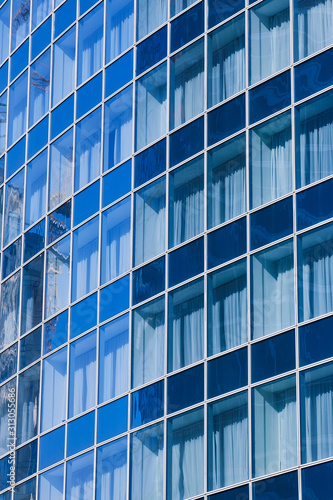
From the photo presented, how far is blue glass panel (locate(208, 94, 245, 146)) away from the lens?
117ft

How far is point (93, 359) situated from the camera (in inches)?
1598

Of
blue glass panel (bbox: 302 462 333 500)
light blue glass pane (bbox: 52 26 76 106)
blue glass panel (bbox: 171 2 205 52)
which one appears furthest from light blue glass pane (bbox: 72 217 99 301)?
blue glass panel (bbox: 302 462 333 500)

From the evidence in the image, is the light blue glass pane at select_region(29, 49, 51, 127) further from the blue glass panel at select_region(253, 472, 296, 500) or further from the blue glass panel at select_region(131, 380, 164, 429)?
the blue glass panel at select_region(253, 472, 296, 500)

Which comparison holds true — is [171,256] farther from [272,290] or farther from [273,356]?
[273,356]

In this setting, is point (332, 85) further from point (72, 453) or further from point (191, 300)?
point (72, 453)

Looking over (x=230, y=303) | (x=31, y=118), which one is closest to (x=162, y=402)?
(x=230, y=303)

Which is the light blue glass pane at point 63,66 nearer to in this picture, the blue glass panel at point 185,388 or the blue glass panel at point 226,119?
the blue glass panel at point 226,119

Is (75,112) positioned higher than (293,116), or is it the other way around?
(75,112)

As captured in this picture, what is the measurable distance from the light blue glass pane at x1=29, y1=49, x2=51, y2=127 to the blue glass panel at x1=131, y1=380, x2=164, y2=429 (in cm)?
1328

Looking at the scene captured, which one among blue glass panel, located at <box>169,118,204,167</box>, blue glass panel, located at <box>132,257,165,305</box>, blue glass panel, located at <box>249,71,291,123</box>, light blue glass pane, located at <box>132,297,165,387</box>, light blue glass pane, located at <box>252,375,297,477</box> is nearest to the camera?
light blue glass pane, located at <box>252,375,297,477</box>

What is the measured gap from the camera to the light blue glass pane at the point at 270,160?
33.9 m

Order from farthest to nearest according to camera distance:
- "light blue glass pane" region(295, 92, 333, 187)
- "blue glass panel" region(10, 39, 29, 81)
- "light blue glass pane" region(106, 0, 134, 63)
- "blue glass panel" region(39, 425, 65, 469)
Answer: "blue glass panel" region(10, 39, 29, 81) < "light blue glass pane" region(106, 0, 134, 63) < "blue glass panel" region(39, 425, 65, 469) < "light blue glass pane" region(295, 92, 333, 187)

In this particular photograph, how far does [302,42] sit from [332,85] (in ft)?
6.96

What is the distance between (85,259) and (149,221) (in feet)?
13.0
